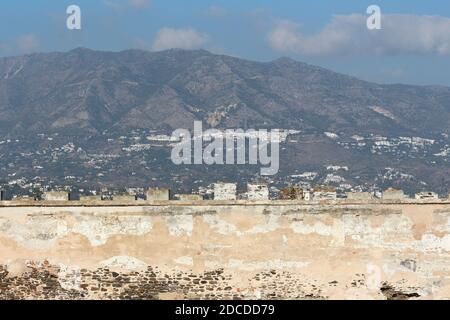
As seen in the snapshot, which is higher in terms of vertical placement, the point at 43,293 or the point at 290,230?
the point at 290,230

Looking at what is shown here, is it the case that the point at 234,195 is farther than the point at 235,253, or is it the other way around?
the point at 234,195

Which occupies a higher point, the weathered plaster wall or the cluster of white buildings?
the cluster of white buildings

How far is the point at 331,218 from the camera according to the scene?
73.6 feet

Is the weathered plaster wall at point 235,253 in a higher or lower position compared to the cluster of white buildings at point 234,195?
lower

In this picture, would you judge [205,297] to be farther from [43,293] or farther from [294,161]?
[294,161]

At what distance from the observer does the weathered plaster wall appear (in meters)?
22.3

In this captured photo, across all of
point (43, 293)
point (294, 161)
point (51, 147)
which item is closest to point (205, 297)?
point (43, 293)

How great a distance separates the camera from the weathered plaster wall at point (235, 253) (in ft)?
73.1

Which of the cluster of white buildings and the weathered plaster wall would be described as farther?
the cluster of white buildings

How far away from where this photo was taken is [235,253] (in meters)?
22.4

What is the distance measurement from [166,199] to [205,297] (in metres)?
2.64

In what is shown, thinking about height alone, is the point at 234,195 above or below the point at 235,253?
above

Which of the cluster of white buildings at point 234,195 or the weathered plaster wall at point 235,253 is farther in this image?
the cluster of white buildings at point 234,195
